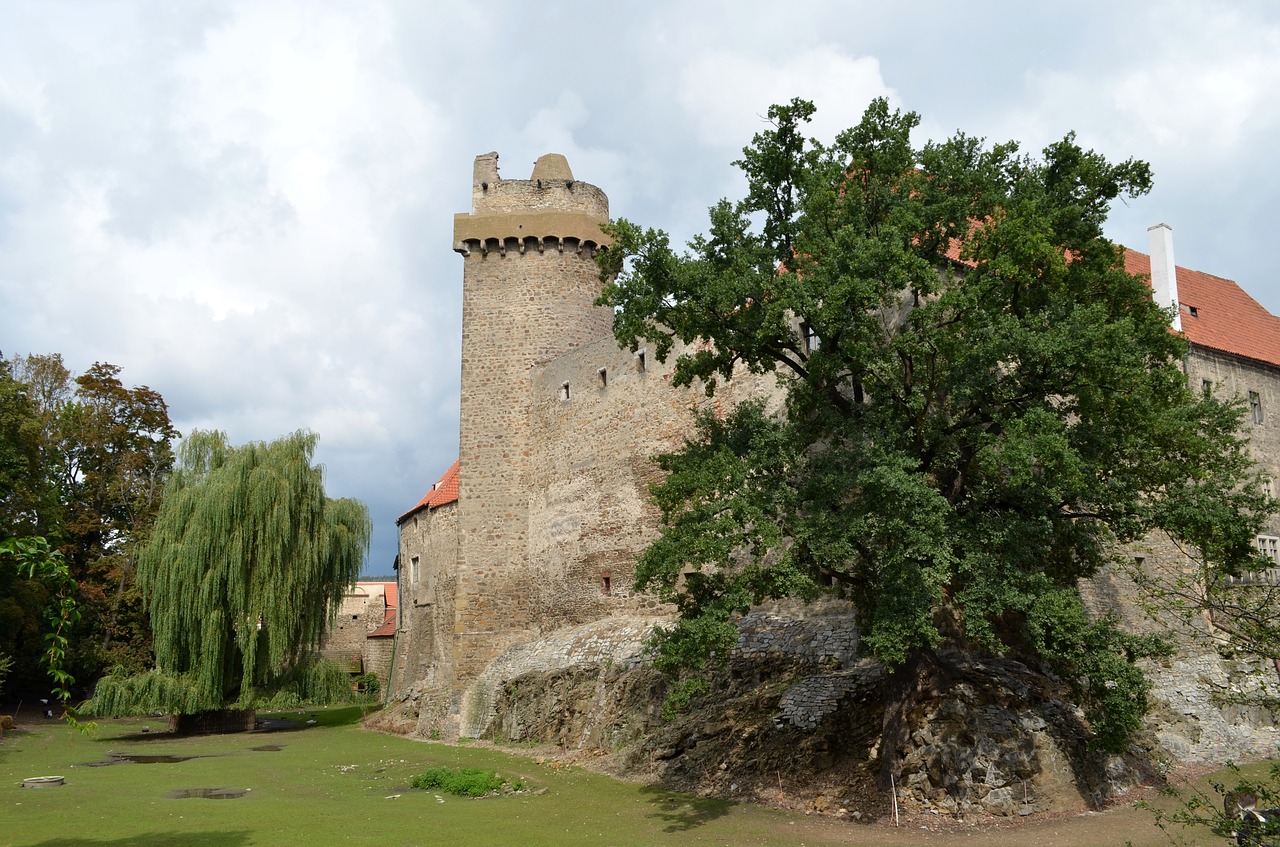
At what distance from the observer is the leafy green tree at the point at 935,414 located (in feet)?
39.3

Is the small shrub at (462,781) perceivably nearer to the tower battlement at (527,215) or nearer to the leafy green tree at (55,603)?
the leafy green tree at (55,603)

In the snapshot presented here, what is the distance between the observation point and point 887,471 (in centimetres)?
1190

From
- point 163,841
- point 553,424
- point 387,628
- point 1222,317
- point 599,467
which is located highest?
point 1222,317

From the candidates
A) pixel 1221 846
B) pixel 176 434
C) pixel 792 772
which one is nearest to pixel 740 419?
pixel 792 772

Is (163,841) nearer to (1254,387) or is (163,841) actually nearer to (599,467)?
(599,467)

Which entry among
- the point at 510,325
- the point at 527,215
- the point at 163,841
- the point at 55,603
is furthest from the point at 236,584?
the point at 55,603

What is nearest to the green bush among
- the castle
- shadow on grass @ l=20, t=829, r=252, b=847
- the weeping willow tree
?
shadow on grass @ l=20, t=829, r=252, b=847

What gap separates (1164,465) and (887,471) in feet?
12.9

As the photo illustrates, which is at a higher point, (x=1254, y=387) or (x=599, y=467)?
(x=1254, y=387)

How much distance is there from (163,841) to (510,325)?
1694cm

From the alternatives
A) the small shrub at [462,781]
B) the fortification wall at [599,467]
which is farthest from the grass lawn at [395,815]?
the fortification wall at [599,467]

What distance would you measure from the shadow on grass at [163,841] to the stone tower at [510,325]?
43.7 feet

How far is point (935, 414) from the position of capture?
13391 mm

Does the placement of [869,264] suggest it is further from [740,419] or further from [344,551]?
[344,551]
